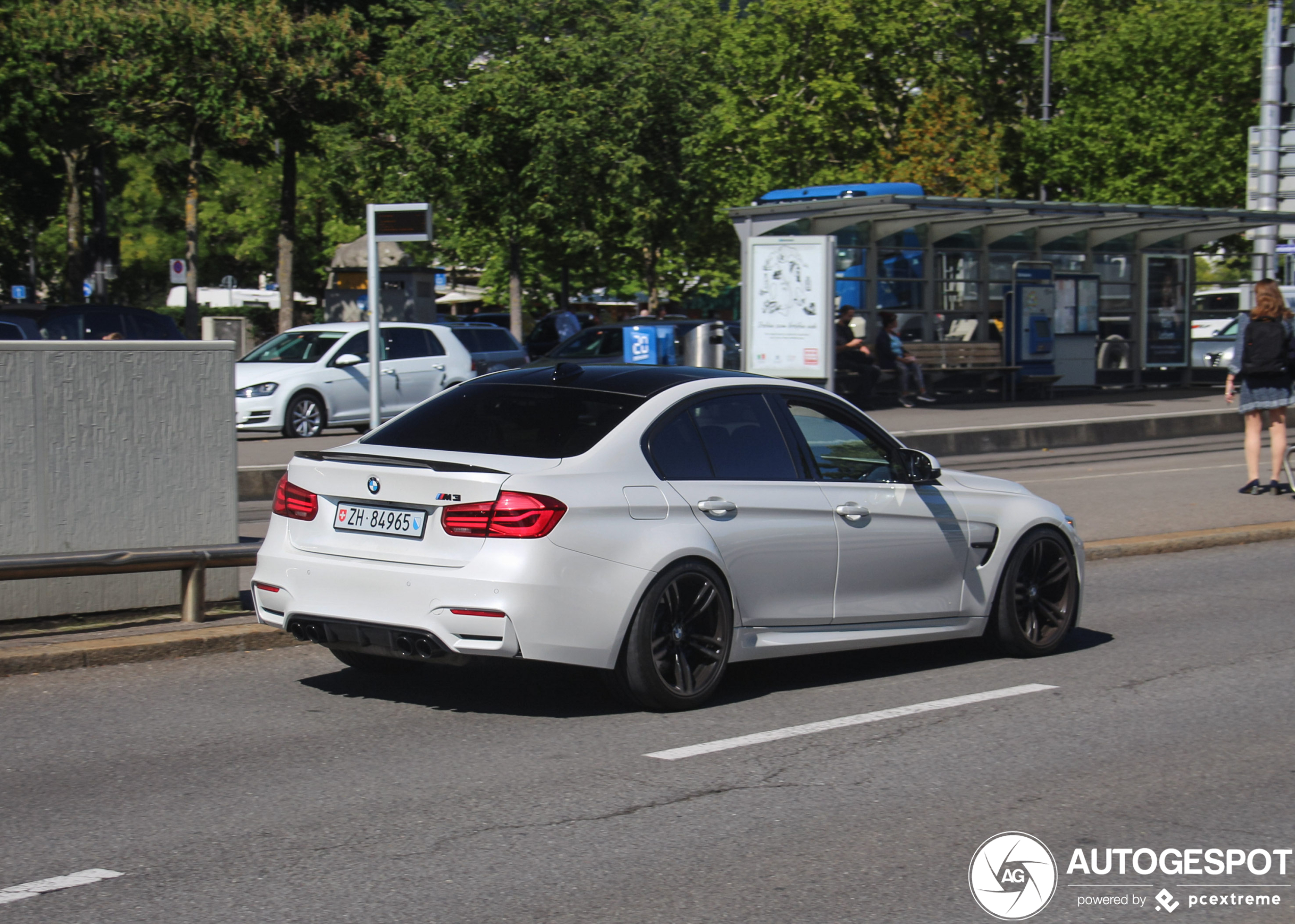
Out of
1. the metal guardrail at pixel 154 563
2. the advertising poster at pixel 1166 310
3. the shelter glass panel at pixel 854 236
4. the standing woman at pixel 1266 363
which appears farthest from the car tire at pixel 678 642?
the advertising poster at pixel 1166 310

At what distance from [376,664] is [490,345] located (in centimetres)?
1869

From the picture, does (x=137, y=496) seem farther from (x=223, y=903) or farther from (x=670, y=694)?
(x=223, y=903)

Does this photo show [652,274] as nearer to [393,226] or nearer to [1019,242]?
[1019,242]

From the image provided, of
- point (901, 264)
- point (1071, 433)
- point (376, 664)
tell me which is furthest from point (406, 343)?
point (376, 664)

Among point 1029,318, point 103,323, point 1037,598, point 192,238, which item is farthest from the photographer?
point 192,238

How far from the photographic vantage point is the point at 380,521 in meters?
6.15

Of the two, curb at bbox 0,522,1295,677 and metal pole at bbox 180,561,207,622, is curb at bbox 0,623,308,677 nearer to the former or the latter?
curb at bbox 0,522,1295,677

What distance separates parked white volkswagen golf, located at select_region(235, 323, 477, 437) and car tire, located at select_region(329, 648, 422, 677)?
42.3ft

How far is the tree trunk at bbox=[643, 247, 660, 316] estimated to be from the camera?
4691cm

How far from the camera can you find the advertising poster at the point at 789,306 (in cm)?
1967

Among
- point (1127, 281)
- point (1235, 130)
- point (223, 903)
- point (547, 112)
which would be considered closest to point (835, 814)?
point (223, 903)

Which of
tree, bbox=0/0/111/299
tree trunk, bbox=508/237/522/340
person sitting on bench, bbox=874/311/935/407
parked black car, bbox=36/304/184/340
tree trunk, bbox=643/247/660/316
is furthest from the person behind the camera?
tree trunk, bbox=643/247/660/316

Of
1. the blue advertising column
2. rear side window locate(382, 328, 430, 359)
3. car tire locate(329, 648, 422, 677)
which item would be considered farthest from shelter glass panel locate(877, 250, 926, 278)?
car tire locate(329, 648, 422, 677)

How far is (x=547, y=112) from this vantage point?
35469mm
